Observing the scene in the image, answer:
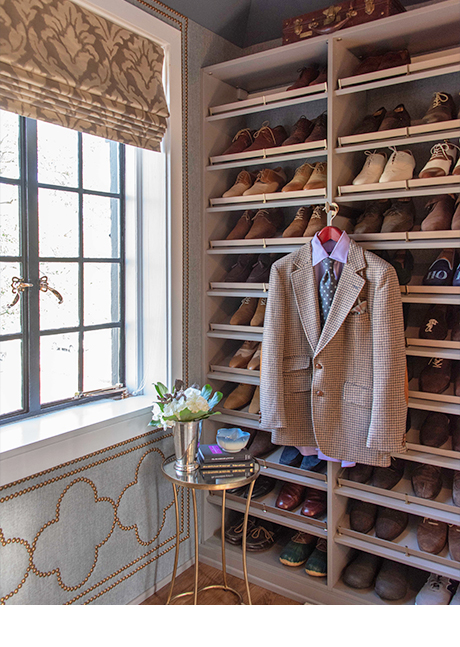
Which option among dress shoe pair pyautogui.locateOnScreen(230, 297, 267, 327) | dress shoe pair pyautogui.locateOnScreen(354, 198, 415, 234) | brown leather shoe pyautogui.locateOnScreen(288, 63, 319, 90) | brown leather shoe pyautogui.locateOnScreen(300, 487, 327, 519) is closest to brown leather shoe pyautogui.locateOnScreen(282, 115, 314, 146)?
brown leather shoe pyautogui.locateOnScreen(288, 63, 319, 90)

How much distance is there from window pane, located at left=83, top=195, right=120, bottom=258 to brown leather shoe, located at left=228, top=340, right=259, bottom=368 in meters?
0.76

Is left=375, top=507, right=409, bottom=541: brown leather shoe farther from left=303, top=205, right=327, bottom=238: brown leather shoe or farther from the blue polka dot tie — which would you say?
left=303, top=205, right=327, bottom=238: brown leather shoe

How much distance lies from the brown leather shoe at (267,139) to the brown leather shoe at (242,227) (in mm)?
311

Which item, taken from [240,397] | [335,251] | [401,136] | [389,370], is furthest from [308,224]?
[240,397]

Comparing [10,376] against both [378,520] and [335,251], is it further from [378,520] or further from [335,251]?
[378,520]

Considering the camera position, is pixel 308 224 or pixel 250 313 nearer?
pixel 308 224

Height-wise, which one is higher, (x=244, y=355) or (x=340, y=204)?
(x=340, y=204)

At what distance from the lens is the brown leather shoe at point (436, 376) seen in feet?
6.50

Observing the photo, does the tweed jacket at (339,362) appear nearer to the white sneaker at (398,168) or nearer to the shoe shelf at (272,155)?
the white sneaker at (398,168)

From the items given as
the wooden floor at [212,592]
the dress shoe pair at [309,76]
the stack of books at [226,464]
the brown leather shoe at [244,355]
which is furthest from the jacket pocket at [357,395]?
the dress shoe pair at [309,76]

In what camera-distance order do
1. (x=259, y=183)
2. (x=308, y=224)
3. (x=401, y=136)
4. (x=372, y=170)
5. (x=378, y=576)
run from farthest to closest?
(x=259, y=183) → (x=308, y=224) → (x=378, y=576) → (x=372, y=170) → (x=401, y=136)

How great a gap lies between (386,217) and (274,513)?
4.78 feet

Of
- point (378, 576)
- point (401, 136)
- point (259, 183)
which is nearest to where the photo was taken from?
point (401, 136)

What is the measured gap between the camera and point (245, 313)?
8.29ft
